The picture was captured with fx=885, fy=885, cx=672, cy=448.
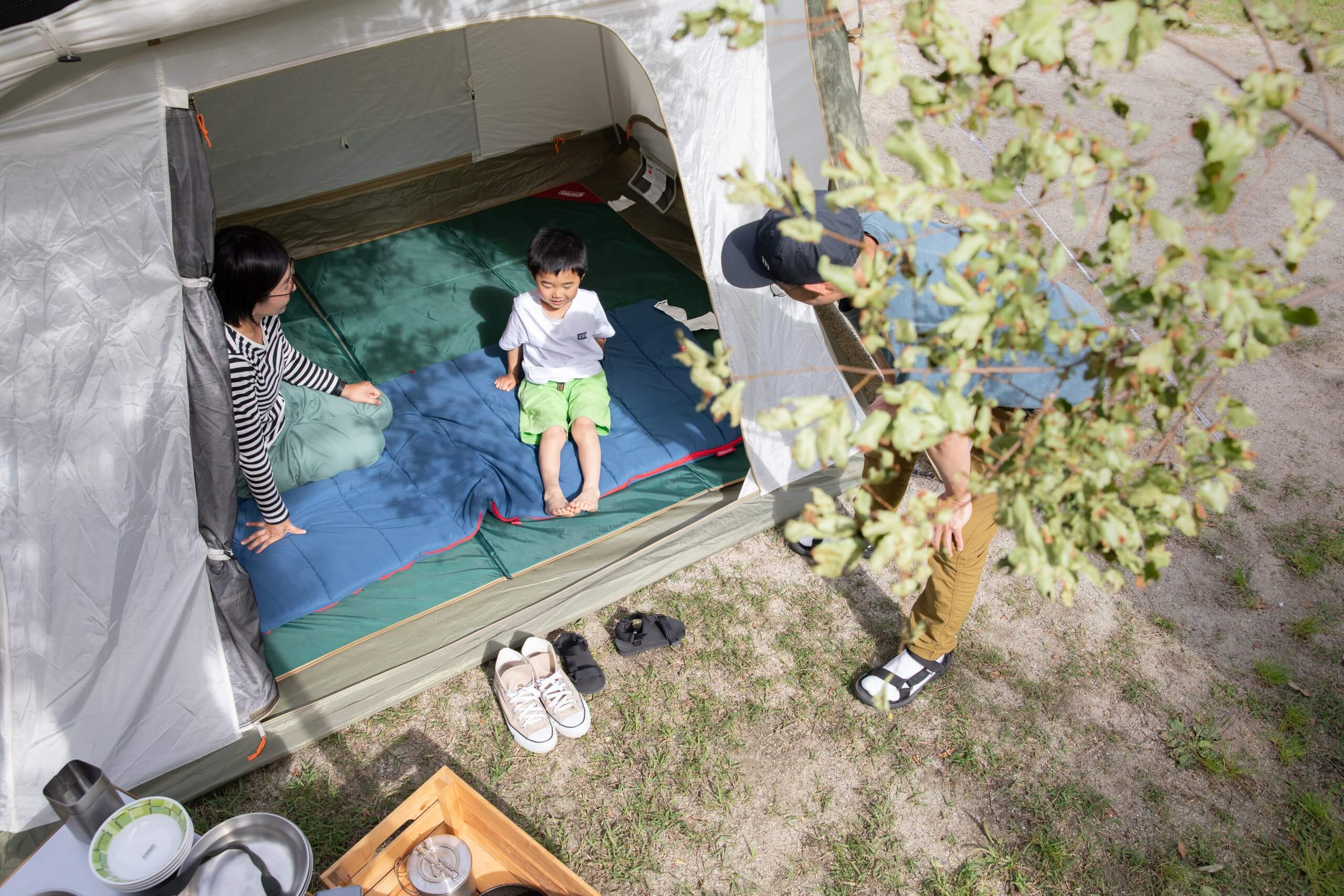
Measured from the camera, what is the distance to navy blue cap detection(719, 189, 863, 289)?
6.33ft

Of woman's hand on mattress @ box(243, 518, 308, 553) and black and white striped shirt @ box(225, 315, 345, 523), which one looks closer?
black and white striped shirt @ box(225, 315, 345, 523)

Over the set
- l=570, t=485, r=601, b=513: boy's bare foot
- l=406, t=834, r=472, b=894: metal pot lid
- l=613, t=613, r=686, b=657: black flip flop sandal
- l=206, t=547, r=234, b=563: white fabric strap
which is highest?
l=206, t=547, r=234, b=563: white fabric strap

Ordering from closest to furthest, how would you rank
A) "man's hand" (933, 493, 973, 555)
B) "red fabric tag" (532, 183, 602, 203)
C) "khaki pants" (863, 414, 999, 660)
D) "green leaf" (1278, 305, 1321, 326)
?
1. "green leaf" (1278, 305, 1321, 326)
2. "man's hand" (933, 493, 973, 555)
3. "khaki pants" (863, 414, 999, 660)
4. "red fabric tag" (532, 183, 602, 203)

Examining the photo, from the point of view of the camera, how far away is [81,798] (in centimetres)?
148

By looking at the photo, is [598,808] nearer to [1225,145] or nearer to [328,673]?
[328,673]

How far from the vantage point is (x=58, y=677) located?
6.64 ft

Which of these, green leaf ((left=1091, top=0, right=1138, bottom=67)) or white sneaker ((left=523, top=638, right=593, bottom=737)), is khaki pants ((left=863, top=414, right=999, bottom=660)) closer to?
white sneaker ((left=523, top=638, right=593, bottom=737))

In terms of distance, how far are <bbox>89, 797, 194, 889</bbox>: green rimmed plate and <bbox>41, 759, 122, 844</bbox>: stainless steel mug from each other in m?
0.03

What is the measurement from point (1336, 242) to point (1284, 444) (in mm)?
2026

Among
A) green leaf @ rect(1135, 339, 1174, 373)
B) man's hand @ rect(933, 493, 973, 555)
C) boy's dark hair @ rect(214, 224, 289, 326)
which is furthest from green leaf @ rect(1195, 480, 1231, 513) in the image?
boy's dark hair @ rect(214, 224, 289, 326)

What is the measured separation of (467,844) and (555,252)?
1819mm

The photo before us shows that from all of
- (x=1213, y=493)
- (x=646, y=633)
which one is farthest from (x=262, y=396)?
(x=1213, y=493)

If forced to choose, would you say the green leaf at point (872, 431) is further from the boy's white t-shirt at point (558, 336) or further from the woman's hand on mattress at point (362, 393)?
the woman's hand on mattress at point (362, 393)

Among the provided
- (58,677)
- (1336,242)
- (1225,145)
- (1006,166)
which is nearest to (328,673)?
(58,677)
